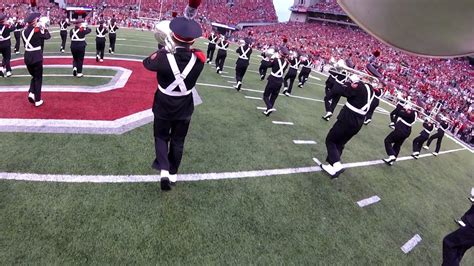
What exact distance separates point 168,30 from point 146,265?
2.72 m

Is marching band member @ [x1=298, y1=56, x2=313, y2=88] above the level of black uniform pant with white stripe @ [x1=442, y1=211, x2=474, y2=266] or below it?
above

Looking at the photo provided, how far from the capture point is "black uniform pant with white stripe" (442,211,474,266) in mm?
4034

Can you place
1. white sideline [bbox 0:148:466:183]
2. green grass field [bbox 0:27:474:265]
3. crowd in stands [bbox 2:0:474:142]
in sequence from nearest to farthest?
green grass field [bbox 0:27:474:265]
white sideline [bbox 0:148:466:183]
crowd in stands [bbox 2:0:474:142]

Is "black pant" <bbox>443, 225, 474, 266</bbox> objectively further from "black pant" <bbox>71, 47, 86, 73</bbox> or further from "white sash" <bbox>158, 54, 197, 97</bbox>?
"black pant" <bbox>71, 47, 86, 73</bbox>

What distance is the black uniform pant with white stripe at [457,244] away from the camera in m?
4.03

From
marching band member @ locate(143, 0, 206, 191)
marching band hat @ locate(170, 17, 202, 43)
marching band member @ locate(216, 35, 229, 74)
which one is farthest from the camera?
marching band member @ locate(216, 35, 229, 74)

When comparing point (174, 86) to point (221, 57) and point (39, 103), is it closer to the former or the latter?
point (39, 103)

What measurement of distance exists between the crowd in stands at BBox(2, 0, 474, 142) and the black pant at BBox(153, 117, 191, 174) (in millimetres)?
7737

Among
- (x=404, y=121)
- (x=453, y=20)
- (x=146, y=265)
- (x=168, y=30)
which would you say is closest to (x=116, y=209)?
(x=146, y=265)

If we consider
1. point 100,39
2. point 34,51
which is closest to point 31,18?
point 34,51

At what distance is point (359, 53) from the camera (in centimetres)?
3391

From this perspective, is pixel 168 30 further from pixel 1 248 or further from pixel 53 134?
pixel 53 134

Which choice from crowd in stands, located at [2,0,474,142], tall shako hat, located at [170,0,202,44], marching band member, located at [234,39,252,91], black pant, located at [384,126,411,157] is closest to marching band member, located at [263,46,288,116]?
marching band member, located at [234,39,252,91]

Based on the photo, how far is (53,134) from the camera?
5.54 meters
